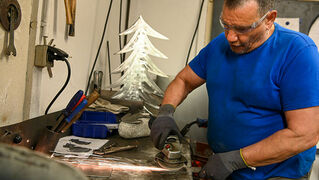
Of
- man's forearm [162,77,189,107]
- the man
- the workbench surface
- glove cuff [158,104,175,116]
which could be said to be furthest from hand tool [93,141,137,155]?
man's forearm [162,77,189,107]

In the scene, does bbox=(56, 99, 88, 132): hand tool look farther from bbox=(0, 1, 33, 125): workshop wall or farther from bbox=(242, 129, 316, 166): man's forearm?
bbox=(242, 129, 316, 166): man's forearm

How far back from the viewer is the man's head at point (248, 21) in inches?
43.8

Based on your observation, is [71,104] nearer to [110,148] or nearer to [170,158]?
[110,148]

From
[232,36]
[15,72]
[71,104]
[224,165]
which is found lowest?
[224,165]

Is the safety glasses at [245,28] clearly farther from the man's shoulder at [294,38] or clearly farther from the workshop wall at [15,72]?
the workshop wall at [15,72]

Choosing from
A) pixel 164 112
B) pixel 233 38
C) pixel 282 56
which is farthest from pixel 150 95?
pixel 282 56

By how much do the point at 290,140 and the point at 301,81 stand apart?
25cm

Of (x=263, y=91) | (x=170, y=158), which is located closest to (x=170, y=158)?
(x=170, y=158)

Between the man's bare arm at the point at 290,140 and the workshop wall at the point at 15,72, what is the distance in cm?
97

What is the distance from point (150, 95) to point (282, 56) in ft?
3.47

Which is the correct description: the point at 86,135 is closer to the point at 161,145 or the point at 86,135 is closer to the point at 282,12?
the point at 161,145

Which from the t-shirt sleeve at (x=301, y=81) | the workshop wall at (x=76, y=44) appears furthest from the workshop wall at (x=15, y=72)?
the t-shirt sleeve at (x=301, y=81)

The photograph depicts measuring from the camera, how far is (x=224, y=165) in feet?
3.72

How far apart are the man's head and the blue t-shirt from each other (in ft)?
0.19
